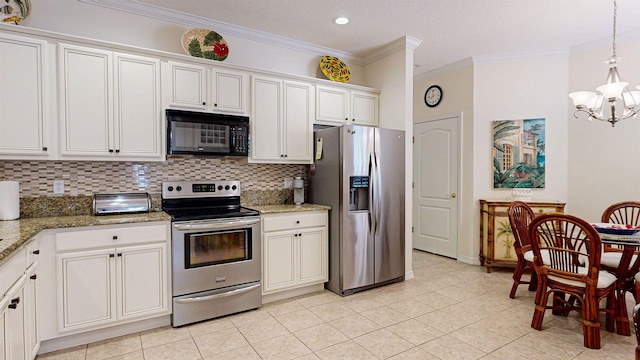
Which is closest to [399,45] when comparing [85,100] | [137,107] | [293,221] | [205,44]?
[205,44]

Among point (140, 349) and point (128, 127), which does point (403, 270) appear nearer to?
point (140, 349)

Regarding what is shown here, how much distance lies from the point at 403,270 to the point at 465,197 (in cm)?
A: 157

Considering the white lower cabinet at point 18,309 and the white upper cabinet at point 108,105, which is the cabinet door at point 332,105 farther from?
the white lower cabinet at point 18,309

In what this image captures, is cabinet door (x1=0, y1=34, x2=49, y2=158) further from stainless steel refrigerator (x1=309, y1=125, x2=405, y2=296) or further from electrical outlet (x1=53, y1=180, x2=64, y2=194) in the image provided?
stainless steel refrigerator (x1=309, y1=125, x2=405, y2=296)

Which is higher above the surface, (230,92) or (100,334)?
(230,92)

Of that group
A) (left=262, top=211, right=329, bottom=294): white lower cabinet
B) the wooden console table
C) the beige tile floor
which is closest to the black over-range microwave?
(left=262, top=211, right=329, bottom=294): white lower cabinet

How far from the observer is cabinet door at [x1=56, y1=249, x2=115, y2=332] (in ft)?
7.54

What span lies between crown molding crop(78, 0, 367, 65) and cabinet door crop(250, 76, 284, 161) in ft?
2.02

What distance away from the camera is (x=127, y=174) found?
298 centimetres

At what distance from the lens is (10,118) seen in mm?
2326

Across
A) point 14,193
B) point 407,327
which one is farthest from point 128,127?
point 407,327

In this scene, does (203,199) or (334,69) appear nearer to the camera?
(203,199)

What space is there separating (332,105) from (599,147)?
3179 mm

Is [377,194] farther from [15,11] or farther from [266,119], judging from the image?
[15,11]
